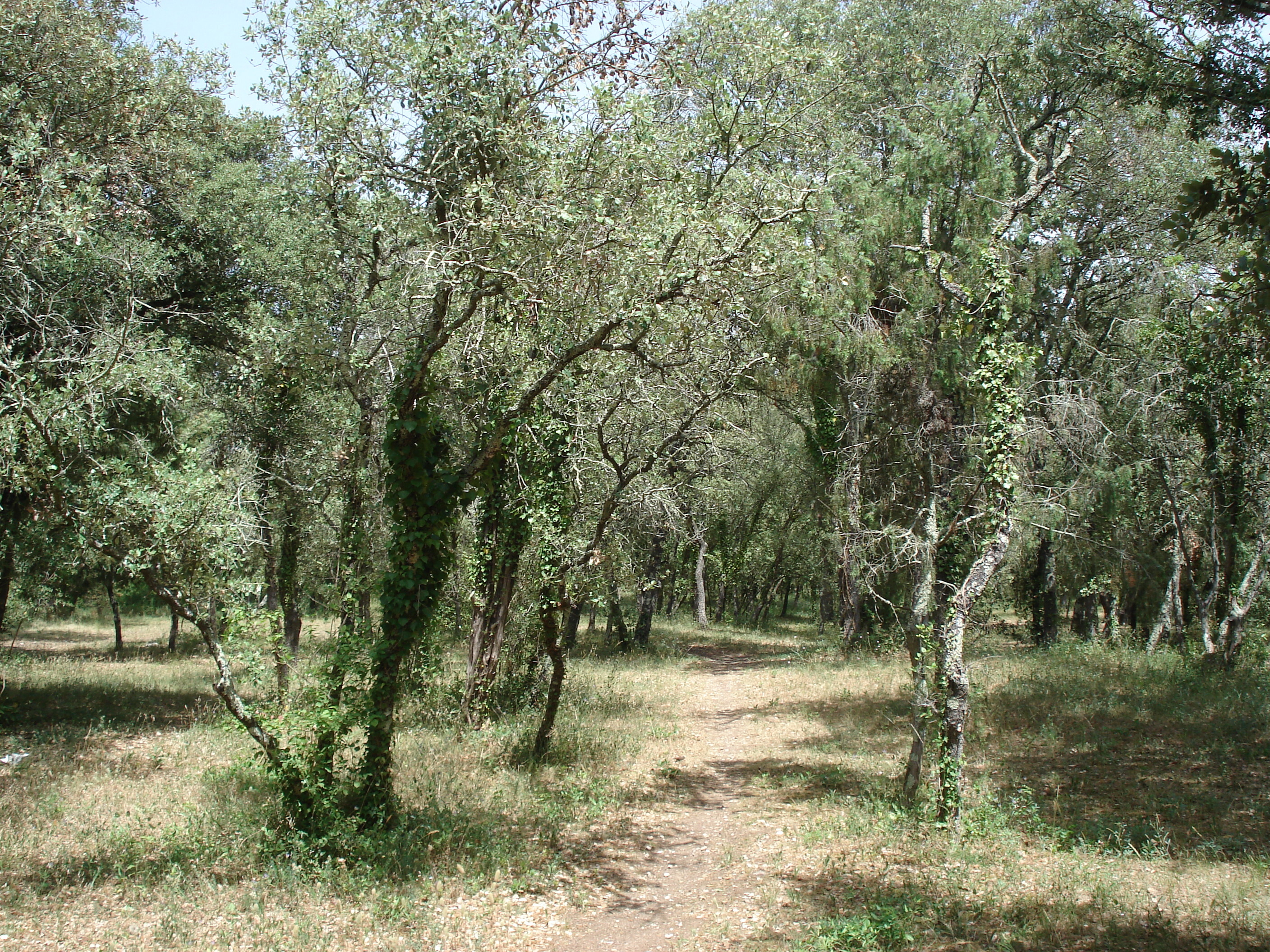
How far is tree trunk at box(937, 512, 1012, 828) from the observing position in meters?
7.65

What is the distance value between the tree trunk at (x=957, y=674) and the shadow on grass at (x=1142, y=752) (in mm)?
1057

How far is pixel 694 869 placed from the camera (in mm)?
7508

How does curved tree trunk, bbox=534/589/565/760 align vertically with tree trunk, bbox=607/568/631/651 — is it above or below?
above

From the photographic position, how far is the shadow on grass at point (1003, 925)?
208 inches

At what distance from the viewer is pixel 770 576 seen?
→ 39312mm

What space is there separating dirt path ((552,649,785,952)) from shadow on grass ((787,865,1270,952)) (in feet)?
2.11

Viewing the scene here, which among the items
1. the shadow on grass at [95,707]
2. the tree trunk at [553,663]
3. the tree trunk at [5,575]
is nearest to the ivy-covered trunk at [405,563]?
the tree trunk at [553,663]

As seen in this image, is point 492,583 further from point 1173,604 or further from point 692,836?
point 1173,604

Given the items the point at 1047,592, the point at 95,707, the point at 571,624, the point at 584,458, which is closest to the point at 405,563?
the point at 584,458

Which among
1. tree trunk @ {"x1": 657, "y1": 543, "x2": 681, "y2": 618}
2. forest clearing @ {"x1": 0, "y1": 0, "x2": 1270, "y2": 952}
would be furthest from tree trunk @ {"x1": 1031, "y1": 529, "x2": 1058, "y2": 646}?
tree trunk @ {"x1": 657, "y1": 543, "x2": 681, "y2": 618}

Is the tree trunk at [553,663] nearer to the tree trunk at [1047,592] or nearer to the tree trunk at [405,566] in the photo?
the tree trunk at [405,566]

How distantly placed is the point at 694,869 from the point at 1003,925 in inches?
110

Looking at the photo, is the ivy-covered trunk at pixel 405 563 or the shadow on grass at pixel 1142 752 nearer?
the ivy-covered trunk at pixel 405 563

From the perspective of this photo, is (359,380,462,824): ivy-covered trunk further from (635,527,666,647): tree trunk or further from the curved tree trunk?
(635,527,666,647): tree trunk
